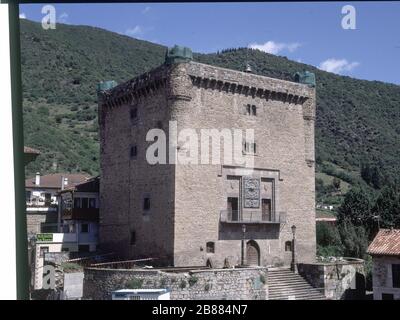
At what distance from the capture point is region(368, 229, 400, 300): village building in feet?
58.2

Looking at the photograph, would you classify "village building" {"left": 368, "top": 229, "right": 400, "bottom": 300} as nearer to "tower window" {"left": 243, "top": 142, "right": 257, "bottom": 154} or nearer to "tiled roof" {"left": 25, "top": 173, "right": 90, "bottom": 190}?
"tower window" {"left": 243, "top": 142, "right": 257, "bottom": 154}

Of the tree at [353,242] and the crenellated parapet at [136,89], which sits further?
the tree at [353,242]

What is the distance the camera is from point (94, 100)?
1784 inches

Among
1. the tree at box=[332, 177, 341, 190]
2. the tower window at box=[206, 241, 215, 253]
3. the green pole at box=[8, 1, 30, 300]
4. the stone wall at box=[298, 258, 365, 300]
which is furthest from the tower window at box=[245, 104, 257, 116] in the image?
the tree at box=[332, 177, 341, 190]

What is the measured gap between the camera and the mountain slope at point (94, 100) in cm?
3769

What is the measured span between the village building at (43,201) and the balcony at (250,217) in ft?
29.2

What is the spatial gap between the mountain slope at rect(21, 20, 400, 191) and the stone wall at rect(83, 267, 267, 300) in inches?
739

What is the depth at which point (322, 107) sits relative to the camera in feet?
168

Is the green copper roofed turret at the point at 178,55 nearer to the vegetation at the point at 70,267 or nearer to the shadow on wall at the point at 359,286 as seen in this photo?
the vegetation at the point at 70,267

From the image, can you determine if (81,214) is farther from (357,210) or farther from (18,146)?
(18,146)

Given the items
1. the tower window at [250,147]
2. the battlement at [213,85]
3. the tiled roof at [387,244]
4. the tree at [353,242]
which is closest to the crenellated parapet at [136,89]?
the battlement at [213,85]

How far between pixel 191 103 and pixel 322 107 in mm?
34000
